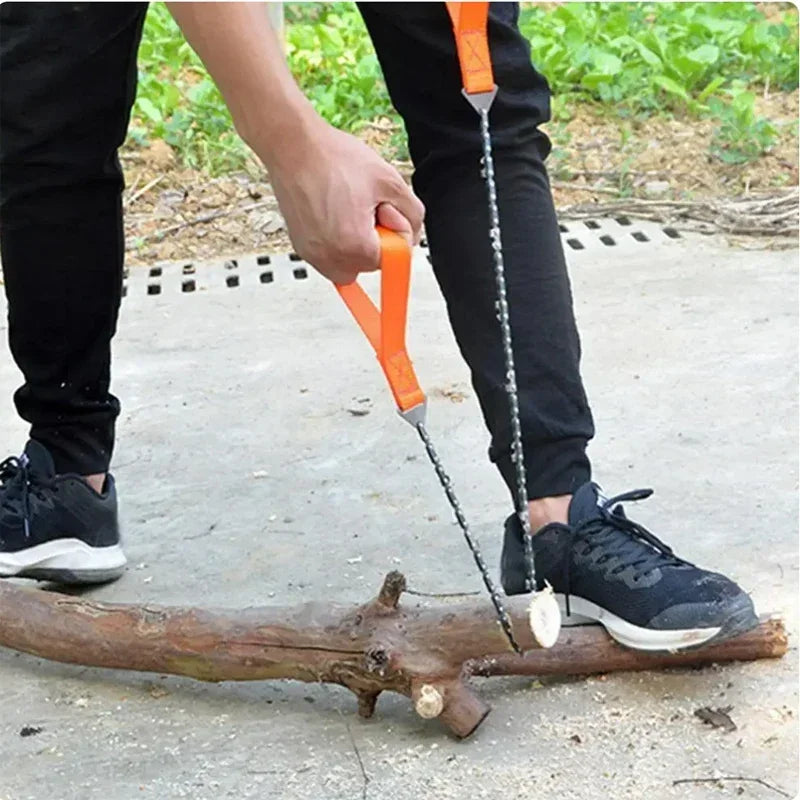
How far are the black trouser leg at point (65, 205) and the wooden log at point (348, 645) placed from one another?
0.26 meters

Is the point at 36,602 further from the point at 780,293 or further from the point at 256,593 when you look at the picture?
the point at 780,293

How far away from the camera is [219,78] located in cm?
105

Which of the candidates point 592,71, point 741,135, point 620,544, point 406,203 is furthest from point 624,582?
point 592,71

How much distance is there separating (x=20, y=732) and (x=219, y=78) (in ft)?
2.17

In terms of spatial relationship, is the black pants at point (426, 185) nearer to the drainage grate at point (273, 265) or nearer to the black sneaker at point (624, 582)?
the black sneaker at point (624, 582)

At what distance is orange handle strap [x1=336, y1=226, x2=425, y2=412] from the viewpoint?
112 cm

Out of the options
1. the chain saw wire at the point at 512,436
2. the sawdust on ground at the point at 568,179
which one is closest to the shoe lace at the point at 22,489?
the chain saw wire at the point at 512,436

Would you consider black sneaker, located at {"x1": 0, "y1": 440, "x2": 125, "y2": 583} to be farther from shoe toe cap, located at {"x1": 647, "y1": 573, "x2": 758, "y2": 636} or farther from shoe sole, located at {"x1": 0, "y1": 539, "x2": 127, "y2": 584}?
shoe toe cap, located at {"x1": 647, "y1": 573, "x2": 758, "y2": 636}

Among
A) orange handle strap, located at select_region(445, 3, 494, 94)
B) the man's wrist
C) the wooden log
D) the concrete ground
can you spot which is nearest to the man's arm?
the man's wrist

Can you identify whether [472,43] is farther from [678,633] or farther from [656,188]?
[656,188]

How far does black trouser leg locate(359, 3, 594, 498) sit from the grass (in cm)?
183

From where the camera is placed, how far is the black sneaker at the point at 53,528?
63.9 inches

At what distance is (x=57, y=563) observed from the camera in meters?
1.62

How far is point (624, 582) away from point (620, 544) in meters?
0.05
